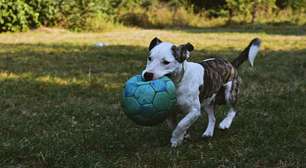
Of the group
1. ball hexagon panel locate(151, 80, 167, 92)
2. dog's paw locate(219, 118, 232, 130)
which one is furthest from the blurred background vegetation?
ball hexagon panel locate(151, 80, 167, 92)

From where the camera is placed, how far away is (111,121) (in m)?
6.07

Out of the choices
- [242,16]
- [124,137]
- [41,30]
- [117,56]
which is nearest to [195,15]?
[242,16]

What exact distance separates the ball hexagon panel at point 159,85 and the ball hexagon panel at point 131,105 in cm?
21

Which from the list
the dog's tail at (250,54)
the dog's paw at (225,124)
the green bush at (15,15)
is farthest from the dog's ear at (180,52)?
the green bush at (15,15)

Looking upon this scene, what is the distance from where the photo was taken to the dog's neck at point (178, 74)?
4.91m

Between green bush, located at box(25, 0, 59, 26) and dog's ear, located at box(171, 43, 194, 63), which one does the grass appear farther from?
green bush, located at box(25, 0, 59, 26)

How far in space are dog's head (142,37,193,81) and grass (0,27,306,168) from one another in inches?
28.0

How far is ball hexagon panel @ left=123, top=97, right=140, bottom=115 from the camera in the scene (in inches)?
183

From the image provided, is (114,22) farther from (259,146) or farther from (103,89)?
(259,146)

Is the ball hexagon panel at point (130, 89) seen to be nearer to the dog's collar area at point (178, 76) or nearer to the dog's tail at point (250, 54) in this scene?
the dog's collar area at point (178, 76)

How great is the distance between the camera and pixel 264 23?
25594 mm

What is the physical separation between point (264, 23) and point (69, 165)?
22.3m

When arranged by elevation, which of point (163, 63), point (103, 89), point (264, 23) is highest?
point (163, 63)

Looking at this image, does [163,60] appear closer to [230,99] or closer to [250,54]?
[230,99]
